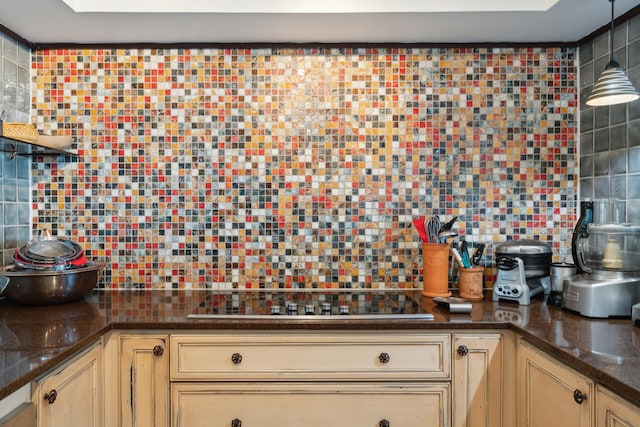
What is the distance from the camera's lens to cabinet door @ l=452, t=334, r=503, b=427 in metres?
1.78

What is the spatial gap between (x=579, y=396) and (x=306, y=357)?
936 millimetres

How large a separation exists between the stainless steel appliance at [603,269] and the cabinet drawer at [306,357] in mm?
579

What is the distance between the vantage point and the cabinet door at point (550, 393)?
4.40 feet

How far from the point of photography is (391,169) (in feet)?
7.98

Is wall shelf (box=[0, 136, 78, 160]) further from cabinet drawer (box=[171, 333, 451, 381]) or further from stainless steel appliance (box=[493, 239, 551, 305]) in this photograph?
stainless steel appliance (box=[493, 239, 551, 305])

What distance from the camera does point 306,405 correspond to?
1.78 m

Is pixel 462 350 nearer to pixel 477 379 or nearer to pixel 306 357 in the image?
pixel 477 379

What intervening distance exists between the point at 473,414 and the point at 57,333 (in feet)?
5.20

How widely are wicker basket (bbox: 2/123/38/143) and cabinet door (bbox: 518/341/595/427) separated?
224cm

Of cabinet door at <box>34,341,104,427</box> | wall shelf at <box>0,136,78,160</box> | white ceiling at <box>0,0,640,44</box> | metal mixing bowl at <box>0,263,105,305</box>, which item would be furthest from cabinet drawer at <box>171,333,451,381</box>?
white ceiling at <box>0,0,640,44</box>

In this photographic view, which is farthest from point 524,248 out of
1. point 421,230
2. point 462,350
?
point 462,350

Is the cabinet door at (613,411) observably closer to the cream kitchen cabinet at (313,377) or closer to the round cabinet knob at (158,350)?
the cream kitchen cabinet at (313,377)

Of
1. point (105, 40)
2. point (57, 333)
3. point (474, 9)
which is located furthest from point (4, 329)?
point (474, 9)

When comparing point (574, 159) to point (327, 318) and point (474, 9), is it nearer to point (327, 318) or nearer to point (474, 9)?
point (474, 9)
